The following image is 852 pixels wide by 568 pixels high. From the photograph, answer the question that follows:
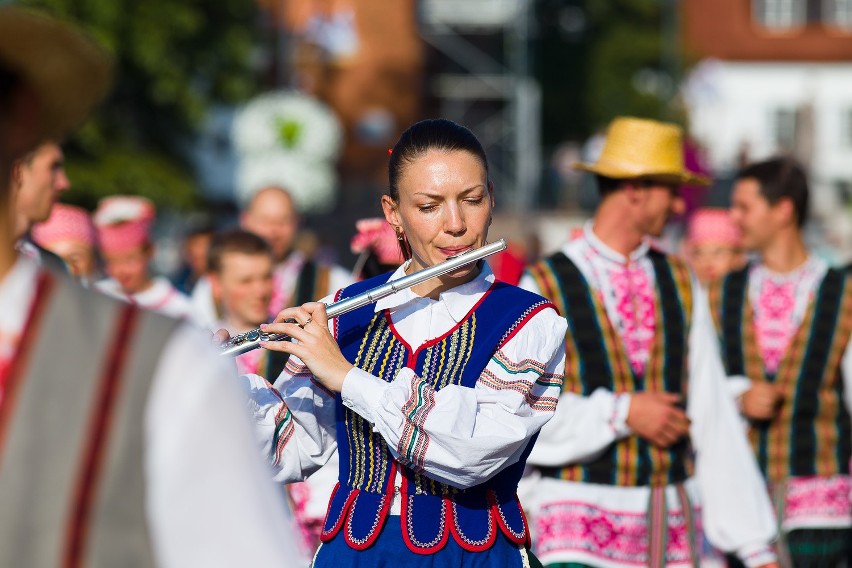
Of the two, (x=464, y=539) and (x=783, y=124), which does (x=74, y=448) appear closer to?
(x=464, y=539)

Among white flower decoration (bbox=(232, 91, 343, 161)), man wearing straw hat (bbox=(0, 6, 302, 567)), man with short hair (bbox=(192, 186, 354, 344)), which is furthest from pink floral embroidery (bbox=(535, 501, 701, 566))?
white flower decoration (bbox=(232, 91, 343, 161))

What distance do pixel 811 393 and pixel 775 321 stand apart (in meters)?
0.31

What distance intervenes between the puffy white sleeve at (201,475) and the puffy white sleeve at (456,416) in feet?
4.37

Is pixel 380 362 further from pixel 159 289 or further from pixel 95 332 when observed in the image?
pixel 159 289

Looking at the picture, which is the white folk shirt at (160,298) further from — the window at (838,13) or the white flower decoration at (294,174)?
the window at (838,13)

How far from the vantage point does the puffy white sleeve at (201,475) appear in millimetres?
1583

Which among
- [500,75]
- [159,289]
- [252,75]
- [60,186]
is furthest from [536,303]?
[500,75]

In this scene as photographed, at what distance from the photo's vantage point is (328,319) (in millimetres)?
3215

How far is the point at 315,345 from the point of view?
3.03 meters

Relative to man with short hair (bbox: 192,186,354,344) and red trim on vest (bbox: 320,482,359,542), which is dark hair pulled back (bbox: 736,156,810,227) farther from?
red trim on vest (bbox: 320,482,359,542)

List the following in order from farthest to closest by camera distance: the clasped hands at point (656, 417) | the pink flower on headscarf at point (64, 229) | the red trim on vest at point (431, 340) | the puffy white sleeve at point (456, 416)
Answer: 1. the pink flower on headscarf at point (64, 229)
2. the clasped hands at point (656, 417)
3. the red trim on vest at point (431, 340)
4. the puffy white sleeve at point (456, 416)

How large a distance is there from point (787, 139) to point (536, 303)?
2056 inches

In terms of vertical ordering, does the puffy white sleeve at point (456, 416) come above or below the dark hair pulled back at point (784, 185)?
below

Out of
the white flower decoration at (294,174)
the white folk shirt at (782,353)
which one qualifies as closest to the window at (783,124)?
the white flower decoration at (294,174)
